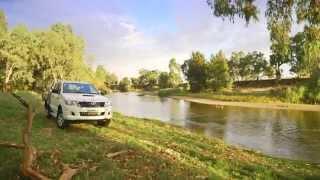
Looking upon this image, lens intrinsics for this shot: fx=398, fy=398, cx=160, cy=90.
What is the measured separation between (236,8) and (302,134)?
18.2m

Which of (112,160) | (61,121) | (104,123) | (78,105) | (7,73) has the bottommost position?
(112,160)

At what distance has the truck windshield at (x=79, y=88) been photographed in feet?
56.4

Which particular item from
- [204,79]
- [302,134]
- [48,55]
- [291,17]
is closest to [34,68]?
[48,55]

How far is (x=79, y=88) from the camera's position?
17484 mm

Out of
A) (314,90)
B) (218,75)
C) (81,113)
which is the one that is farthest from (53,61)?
(218,75)

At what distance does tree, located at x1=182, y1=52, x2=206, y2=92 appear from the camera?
11031cm

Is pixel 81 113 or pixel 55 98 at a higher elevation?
pixel 55 98

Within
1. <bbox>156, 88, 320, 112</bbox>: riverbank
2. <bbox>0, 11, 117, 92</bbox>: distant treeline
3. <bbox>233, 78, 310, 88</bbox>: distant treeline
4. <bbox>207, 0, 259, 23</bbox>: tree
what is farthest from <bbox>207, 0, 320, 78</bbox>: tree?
<bbox>233, 78, 310, 88</bbox>: distant treeline

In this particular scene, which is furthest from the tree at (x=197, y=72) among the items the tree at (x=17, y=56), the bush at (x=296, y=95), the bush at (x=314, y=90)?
the tree at (x=17, y=56)

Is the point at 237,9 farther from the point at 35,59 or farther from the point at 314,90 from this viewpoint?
the point at 314,90

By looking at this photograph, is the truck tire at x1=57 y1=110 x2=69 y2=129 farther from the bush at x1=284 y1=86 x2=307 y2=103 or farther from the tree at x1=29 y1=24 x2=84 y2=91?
the bush at x1=284 y1=86 x2=307 y2=103

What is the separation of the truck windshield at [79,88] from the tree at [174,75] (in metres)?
140

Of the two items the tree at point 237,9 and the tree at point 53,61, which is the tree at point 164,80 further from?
the tree at point 237,9

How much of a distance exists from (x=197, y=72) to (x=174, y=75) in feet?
156
